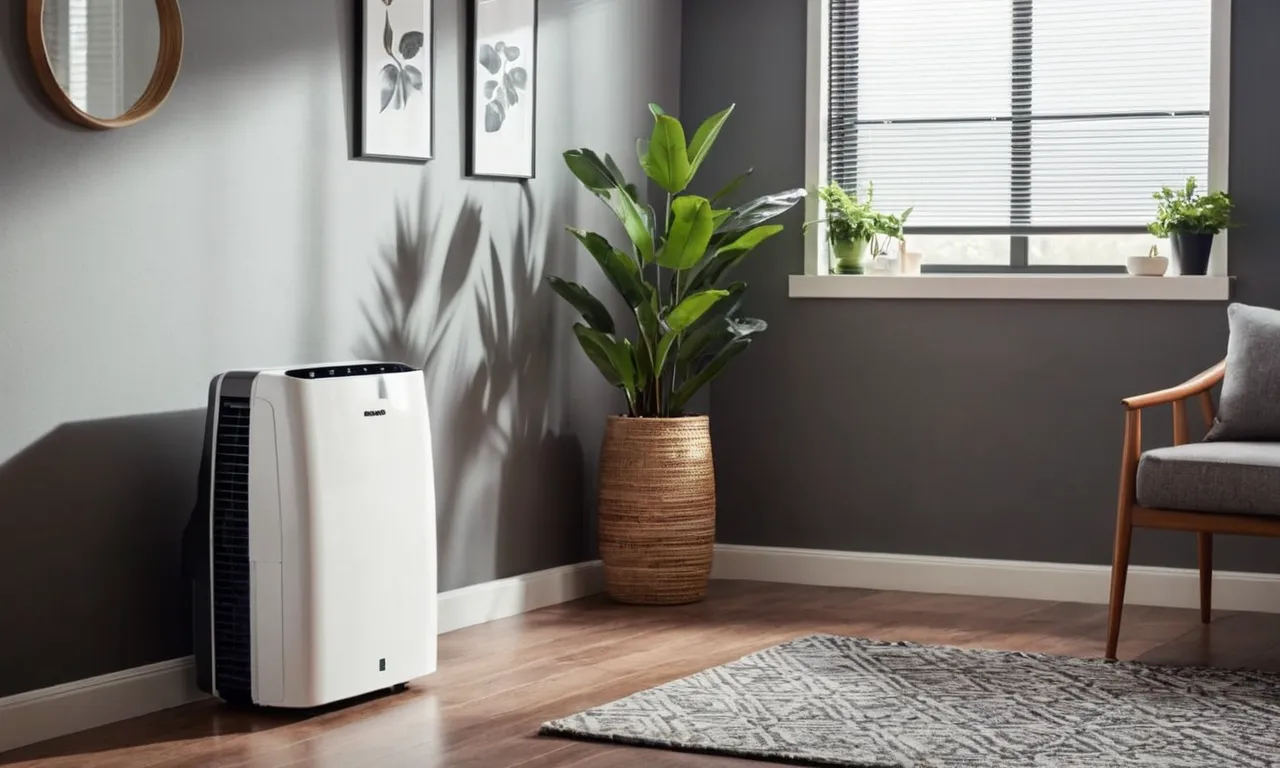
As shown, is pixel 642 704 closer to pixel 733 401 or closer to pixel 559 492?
pixel 559 492

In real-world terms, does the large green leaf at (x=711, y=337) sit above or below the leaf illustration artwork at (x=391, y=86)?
below

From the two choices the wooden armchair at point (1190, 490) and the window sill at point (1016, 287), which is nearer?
the wooden armchair at point (1190, 490)

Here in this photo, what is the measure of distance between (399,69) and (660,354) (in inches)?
42.2

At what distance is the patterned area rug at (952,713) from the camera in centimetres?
283

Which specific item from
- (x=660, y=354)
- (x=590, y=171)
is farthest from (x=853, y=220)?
(x=590, y=171)

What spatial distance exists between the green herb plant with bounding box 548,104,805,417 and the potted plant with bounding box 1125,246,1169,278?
37.4 inches

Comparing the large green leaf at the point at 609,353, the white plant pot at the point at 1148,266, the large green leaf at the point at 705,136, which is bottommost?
the large green leaf at the point at 609,353

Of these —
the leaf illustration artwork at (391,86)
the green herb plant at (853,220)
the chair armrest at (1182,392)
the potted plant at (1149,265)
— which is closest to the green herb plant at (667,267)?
the green herb plant at (853,220)

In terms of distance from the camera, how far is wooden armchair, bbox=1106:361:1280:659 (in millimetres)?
3475

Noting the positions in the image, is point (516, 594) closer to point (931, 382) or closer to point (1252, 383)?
point (931, 382)

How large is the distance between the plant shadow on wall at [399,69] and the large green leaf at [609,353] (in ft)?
2.69

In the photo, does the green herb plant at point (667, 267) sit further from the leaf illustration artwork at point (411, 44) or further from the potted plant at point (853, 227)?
the leaf illustration artwork at point (411, 44)

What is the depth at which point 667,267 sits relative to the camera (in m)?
4.40

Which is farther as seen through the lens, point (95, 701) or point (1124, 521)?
point (1124, 521)
